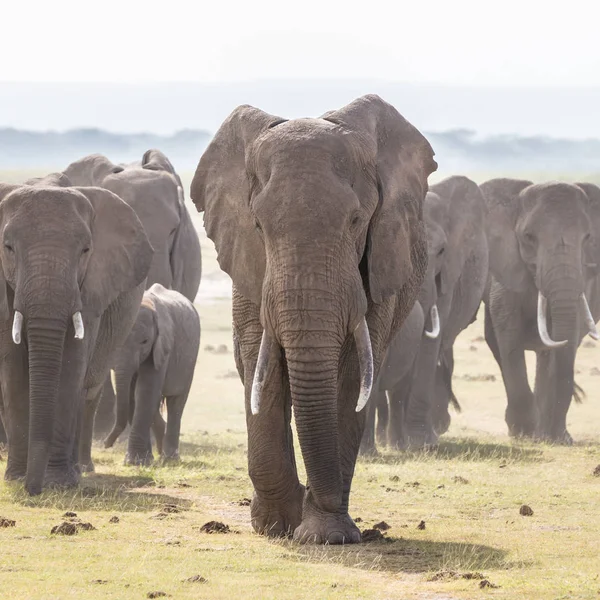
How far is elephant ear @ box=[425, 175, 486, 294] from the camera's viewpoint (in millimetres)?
17688

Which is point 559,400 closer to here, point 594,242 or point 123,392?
point 594,242

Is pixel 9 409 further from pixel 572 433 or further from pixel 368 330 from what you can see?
pixel 572 433

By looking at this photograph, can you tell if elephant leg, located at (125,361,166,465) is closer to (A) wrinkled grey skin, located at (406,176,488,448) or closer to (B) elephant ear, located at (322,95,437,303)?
(A) wrinkled grey skin, located at (406,176,488,448)

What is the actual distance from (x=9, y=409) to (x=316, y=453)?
13.1 feet

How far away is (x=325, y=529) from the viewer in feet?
30.1

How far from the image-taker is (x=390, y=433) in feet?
55.8

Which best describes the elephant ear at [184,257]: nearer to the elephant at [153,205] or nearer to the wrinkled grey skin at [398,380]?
the elephant at [153,205]

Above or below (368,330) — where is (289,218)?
above

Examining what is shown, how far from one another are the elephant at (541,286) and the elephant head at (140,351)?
4.64 metres

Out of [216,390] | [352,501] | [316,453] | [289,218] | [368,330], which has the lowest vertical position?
[216,390]

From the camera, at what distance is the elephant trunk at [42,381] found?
11.5 m

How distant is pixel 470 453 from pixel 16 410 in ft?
16.6

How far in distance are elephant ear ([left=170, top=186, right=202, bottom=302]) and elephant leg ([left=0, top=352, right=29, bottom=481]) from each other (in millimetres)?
7836

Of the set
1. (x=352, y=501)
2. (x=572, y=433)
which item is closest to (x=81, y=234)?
(x=352, y=501)
